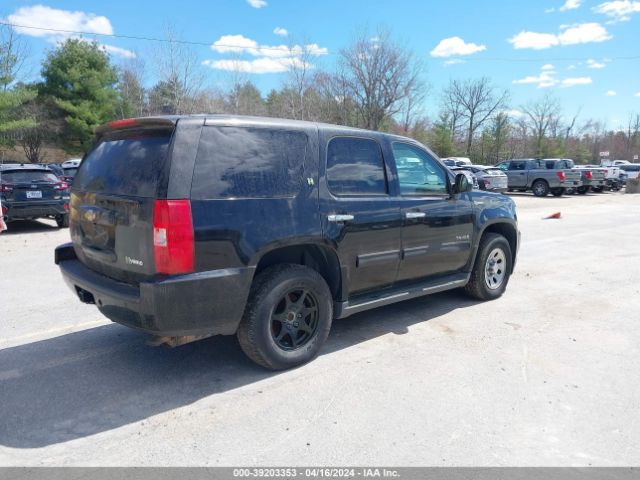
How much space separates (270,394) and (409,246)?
1953 millimetres

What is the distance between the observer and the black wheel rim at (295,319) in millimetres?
3838

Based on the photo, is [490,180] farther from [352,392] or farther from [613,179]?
[352,392]

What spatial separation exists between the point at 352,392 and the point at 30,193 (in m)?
10.6

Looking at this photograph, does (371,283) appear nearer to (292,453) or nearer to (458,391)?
(458,391)

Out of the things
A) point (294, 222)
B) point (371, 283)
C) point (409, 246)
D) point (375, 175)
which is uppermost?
point (375, 175)

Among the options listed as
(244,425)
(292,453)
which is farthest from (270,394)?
(292,453)

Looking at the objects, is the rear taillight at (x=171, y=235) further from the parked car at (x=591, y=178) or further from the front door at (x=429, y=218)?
the parked car at (x=591, y=178)

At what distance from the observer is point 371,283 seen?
172 inches

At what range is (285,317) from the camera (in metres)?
3.84

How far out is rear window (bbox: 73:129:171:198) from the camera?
10.8ft

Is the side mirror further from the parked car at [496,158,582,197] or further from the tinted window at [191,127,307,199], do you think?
the parked car at [496,158,582,197]

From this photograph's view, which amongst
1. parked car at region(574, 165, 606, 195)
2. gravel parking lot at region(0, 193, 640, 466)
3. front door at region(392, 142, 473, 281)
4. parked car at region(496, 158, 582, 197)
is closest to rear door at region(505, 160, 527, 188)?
parked car at region(496, 158, 582, 197)

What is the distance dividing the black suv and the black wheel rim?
11 millimetres

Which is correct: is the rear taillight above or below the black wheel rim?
above
